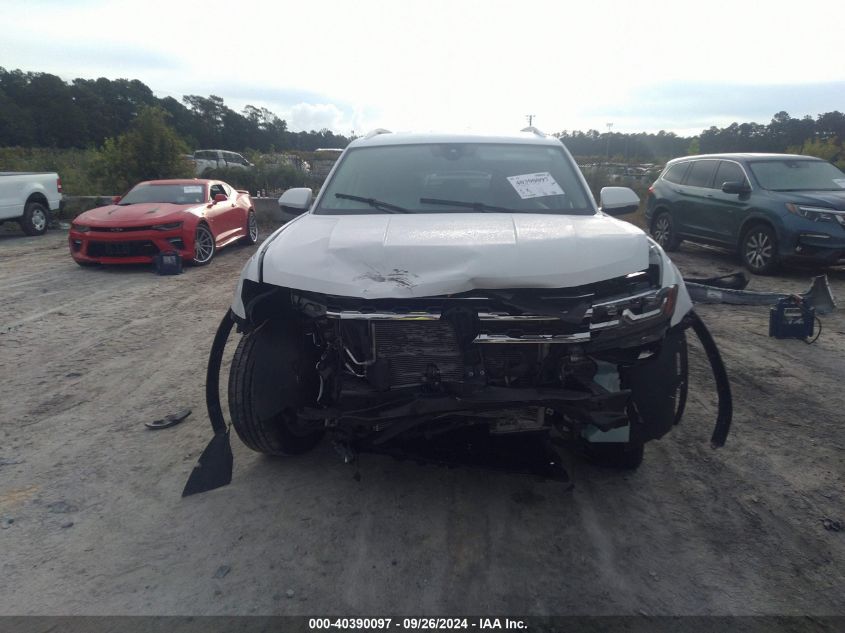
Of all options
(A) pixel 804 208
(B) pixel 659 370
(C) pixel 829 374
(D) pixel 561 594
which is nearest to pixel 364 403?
(D) pixel 561 594

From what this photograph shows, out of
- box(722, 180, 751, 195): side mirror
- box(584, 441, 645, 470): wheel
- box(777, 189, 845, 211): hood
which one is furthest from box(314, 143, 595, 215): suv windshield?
box(722, 180, 751, 195): side mirror

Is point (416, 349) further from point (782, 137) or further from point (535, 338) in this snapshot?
point (782, 137)

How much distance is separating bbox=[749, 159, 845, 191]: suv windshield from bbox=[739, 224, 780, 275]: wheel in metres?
0.75

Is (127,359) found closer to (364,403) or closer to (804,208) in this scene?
(364,403)

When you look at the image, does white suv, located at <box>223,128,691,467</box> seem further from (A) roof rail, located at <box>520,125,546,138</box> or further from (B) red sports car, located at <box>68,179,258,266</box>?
(B) red sports car, located at <box>68,179,258,266</box>

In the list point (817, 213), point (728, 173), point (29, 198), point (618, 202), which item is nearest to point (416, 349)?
point (618, 202)

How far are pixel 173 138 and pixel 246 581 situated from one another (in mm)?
16273

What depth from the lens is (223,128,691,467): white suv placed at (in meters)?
2.81

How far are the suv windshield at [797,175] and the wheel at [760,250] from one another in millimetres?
747

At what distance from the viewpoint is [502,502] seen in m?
3.27

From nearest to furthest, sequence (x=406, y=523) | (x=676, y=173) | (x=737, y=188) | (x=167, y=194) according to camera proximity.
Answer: (x=406, y=523)
(x=737, y=188)
(x=167, y=194)
(x=676, y=173)

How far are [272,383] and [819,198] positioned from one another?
9059mm

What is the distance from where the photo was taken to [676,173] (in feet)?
39.9

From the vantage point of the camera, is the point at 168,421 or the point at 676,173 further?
the point at 676,173
